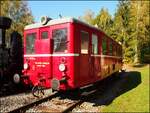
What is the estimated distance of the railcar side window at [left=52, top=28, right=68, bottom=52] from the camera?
10852 millimetres

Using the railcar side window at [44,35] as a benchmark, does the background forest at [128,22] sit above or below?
above

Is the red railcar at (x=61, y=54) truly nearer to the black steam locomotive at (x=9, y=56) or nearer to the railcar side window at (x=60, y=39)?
the railcar side window at (x=60, y=39)

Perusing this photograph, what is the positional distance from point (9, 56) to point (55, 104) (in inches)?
177

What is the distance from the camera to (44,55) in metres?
11.4

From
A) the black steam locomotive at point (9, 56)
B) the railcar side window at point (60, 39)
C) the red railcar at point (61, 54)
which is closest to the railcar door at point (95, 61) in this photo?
the red railcar at point (61, 54)

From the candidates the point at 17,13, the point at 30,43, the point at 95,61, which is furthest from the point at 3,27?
the point at 17,13

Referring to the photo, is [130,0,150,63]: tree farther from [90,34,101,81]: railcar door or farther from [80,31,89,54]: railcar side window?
[80,31,89,54]: railcar side window

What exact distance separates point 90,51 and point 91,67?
67 cm

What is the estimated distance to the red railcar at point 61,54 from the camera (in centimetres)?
1063

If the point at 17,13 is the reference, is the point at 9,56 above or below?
below

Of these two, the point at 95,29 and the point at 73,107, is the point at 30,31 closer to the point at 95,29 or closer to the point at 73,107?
the point at 95,29

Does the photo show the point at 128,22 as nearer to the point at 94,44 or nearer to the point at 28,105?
the point at 94,44

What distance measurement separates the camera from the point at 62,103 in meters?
11.3

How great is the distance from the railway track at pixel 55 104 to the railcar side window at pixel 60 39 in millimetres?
2027
